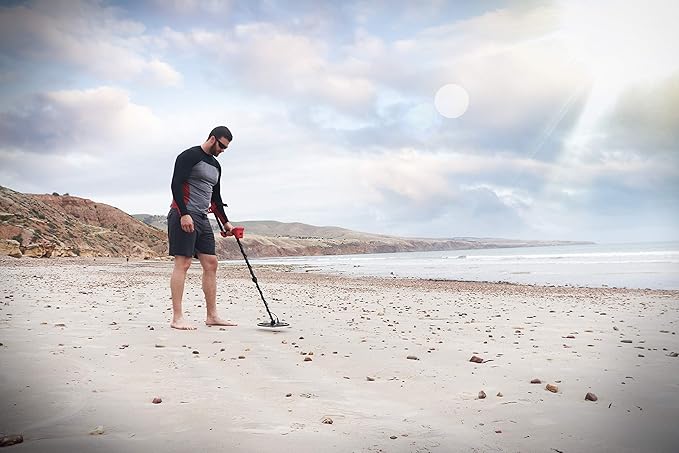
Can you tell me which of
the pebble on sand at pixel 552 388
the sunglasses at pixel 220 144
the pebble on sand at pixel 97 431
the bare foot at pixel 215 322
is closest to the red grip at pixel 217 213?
the sunglasses at pixel 220 144

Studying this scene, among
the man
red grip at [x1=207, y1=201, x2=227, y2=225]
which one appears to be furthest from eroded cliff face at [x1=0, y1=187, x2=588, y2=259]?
the man

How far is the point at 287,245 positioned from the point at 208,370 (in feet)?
360

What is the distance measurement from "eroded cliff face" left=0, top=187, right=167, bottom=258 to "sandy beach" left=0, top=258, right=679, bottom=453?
36.6m

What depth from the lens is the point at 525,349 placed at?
5.44m

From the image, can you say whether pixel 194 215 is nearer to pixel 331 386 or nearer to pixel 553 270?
pixel 331 386

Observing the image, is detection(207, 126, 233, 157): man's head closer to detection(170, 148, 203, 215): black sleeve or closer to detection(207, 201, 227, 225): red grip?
detection(170, 148, 203, 215): black sleeve

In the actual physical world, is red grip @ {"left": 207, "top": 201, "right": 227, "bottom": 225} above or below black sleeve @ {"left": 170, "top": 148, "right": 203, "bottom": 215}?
below

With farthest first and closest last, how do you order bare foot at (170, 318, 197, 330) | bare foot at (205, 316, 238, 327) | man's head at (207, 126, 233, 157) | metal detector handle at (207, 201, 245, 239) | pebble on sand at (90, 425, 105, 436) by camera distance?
metal detector handle at (207, 201, 245, 239), bare foot at (205, 316, 238, 327), man's head at (207, 126, 233, 157), bare foot at (170, 318, 197, 330), pebble on sand at (90, 425, 105, 436)

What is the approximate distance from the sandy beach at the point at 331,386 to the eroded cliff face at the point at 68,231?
36645 mm

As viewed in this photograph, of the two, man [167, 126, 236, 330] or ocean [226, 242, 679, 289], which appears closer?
man [167, 126, 236, 330]

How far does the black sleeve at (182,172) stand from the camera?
6.40 meters

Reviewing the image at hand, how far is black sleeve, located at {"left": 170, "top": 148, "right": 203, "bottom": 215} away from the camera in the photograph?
6402mm

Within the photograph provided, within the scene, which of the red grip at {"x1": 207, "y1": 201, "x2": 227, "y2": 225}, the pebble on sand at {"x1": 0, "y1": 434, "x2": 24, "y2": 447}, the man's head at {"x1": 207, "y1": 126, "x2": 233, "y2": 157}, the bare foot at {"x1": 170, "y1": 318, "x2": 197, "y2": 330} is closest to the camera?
the pebble on sand at {"x1": 0, "y1": 434, "x2": 24, "y2": 447}

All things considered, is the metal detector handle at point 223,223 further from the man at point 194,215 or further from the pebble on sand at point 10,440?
the pebble on sand at point 10,440
